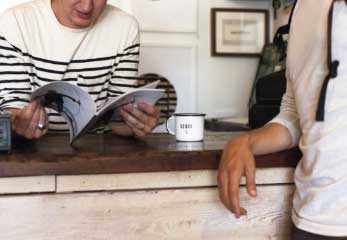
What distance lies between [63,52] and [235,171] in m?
0.86

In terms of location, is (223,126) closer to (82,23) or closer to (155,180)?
(82,23)

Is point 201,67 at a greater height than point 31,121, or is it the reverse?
point 201,67

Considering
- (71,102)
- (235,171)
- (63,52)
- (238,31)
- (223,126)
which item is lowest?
(223,126)

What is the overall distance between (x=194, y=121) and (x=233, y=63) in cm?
183

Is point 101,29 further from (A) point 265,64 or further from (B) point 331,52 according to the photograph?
(A) point 265,64

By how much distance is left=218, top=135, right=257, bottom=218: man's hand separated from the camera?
0.94 m

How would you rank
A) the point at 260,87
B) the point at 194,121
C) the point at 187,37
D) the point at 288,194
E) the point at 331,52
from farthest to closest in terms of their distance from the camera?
the point at 187,37 → the point at 260,87 → the point at 194,121 → the point at 288,194 → the point at 331,52

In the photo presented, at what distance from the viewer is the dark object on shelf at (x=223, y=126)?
2571 mm

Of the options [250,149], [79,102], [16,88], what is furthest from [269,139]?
[16,88]

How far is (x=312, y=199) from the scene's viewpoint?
88 centimetres

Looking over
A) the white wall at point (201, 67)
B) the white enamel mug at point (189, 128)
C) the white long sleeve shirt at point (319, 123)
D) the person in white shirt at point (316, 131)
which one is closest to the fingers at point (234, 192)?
the person in white shirt at point (316, 131)

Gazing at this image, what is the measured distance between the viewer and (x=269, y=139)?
3.20 feet

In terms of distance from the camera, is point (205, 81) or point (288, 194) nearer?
point (288, 194)

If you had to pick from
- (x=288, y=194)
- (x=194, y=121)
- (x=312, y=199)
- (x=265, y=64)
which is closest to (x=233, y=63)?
(x=265, y=64)
